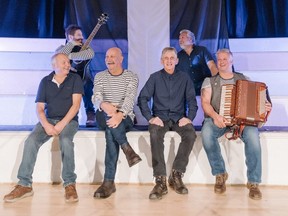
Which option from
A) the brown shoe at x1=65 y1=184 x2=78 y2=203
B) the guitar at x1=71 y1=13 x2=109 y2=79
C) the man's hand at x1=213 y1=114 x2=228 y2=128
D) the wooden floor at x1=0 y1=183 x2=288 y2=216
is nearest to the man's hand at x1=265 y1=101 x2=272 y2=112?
the man's hand at x1=213 y1=114 x2=228 y2=128

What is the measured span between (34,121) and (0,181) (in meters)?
1.16

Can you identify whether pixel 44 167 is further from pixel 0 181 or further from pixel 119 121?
pixel 119 121

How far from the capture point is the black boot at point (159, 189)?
2.98 metres

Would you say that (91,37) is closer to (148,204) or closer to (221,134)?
(221,134)

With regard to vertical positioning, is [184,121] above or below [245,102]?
below

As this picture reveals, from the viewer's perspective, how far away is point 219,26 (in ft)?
14.2

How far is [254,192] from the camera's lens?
304 centimetres

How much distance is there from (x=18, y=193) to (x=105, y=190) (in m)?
0.65

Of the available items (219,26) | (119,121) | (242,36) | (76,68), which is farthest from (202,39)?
(119,121)

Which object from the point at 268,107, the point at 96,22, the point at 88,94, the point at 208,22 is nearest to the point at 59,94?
the point at 88,94

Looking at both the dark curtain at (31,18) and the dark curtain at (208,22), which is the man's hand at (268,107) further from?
the dark curtain at (31,18)

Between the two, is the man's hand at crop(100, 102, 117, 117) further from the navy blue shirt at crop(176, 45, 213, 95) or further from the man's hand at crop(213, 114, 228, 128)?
the navy blue shirt at crop(176, 45, 213, 95)

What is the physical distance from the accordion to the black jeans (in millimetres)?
358

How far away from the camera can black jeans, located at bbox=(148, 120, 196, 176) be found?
312 cm
